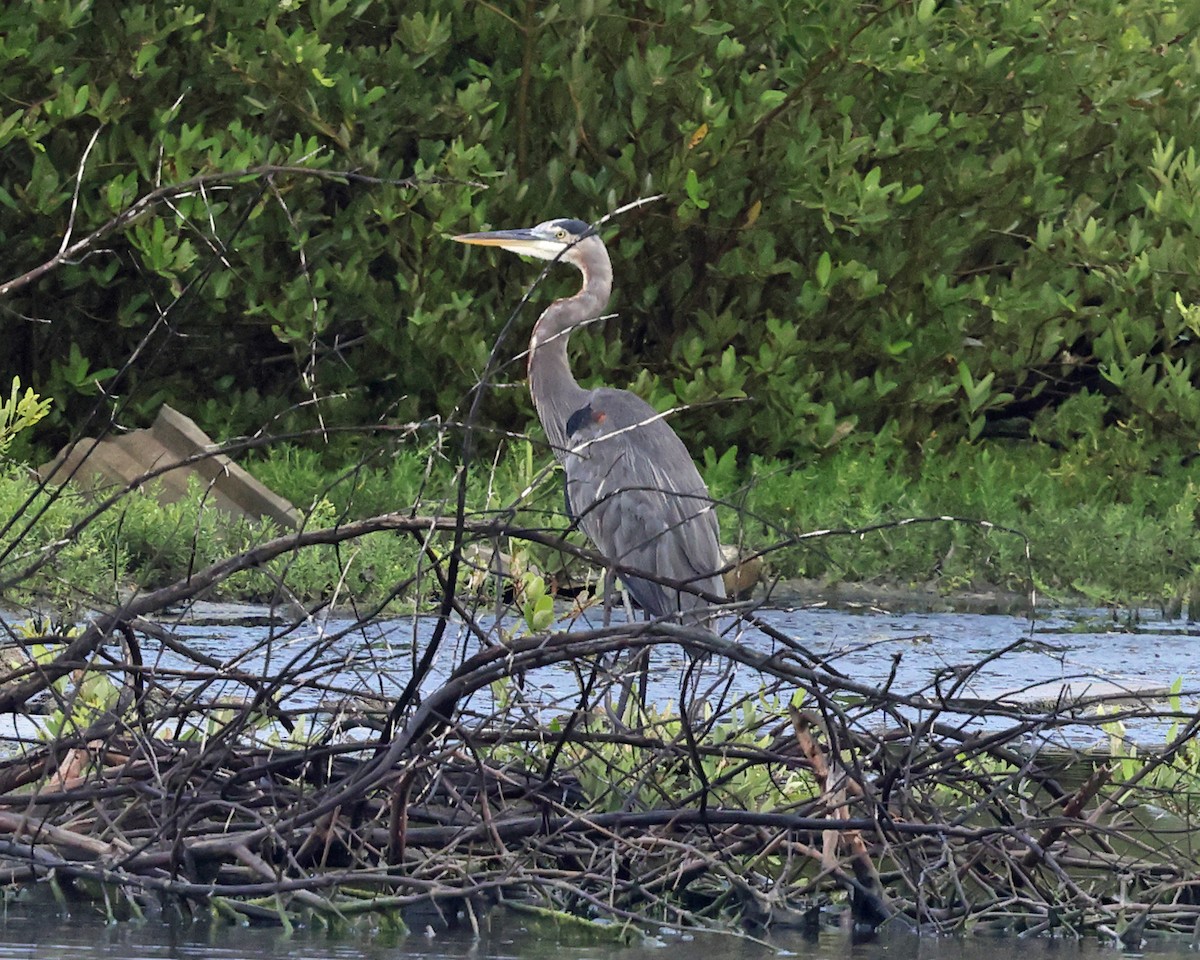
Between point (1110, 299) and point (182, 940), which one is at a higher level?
point (1110, 299)

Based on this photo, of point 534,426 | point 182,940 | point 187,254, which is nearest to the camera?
point 182,940

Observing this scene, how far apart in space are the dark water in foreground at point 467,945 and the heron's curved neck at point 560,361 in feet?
14.9

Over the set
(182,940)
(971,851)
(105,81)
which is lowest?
(182,940)

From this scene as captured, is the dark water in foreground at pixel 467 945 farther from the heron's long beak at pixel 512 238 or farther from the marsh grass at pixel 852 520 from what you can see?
the heron's long beak at pixel 512 238

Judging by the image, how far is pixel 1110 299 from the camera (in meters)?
11.5

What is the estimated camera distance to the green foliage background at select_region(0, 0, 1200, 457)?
10.1 m

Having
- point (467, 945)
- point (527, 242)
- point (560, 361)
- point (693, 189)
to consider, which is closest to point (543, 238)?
point (527, 242)

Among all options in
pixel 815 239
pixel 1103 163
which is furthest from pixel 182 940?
pixel 1103 163

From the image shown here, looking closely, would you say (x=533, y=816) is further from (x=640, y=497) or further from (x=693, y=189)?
(x=693, y=189)

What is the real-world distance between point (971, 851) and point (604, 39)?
720 centimetres

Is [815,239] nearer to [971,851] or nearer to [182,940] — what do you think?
[971,851]

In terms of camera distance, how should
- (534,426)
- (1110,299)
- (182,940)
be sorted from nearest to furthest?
(182,940), (534,426), (1110,299)

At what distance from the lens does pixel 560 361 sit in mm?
8578

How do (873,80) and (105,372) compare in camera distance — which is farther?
(873,80)
